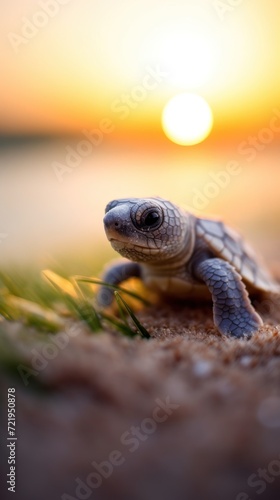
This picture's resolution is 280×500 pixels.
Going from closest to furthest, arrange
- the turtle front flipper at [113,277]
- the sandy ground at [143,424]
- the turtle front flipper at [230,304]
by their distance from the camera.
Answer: the sandy ground at [143,424] → the turtle front flipper at [230,304] → the turtle front flipper at [113,277]

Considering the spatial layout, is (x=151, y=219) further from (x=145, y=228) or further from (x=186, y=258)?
(x=186, y=258)

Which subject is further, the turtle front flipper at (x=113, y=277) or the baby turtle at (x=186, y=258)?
the turtle front flipper at (x=113, y=277)

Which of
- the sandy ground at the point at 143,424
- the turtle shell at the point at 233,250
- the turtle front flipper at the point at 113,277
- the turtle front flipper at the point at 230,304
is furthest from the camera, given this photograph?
the turtle front flipper at the point at 113,277

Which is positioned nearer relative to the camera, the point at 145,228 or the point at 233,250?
the point at 145,228

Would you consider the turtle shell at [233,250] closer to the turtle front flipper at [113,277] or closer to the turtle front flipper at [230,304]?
the turtle front flipper at [230,304]

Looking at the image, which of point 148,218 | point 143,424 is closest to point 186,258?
point 148,218

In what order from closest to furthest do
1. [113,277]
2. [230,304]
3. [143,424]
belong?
[143,424] < [230,304] < [113,277]

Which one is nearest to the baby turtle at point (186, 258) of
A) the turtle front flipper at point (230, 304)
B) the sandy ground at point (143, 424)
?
the turtle front flipper at point (230, 304)
